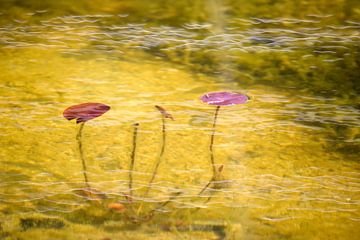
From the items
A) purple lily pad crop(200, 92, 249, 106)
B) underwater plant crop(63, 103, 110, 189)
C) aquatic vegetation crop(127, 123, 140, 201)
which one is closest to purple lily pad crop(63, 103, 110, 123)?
underwater plant crop(63, 103, 110, 189)

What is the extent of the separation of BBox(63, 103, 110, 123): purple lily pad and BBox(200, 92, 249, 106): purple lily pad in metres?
0.40

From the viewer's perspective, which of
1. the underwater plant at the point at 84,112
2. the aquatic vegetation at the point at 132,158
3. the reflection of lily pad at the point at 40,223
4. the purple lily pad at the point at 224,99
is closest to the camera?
the reflection of lily pad at the point at 40,223

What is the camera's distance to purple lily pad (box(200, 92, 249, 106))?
6.48 feet

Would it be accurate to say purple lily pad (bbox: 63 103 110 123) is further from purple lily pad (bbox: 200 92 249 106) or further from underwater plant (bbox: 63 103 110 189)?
purple lily pad (bbox: 200 92 249 106)

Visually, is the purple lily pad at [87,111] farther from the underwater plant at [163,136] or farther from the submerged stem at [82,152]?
the underwater plant at [163,136]

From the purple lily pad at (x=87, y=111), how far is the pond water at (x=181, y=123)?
85 millimetres

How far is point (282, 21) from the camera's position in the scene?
3166 mm

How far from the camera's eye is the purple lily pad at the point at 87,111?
72.5 inches

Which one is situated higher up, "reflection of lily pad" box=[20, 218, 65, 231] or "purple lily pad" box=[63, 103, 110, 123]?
"purple lily pad" box=[63, 103, 110, 123]

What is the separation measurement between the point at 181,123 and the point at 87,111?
359 mm

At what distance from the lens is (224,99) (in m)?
1.98

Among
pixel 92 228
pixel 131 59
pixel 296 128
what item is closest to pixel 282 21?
pixel 131 59

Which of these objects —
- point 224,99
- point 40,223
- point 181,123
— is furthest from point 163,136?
point 40,223

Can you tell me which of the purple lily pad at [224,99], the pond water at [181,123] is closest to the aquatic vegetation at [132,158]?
the pond water at [181,123]
